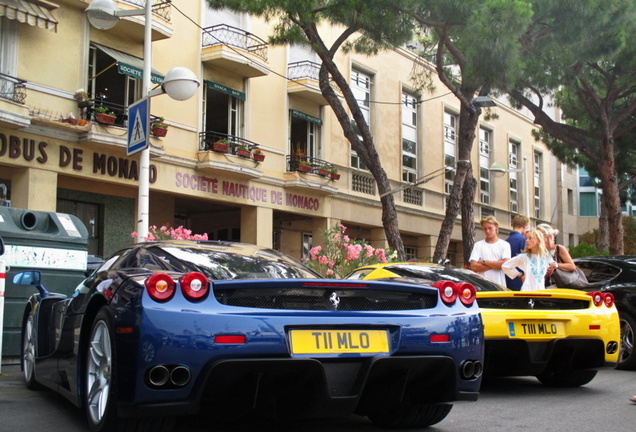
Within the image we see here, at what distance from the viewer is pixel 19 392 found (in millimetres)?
6273

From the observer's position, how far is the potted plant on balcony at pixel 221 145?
20047 mm

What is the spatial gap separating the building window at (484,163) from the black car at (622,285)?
25.3m

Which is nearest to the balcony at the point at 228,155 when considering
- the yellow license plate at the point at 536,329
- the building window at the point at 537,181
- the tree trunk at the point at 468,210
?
the tree trunk at the point at 468,210

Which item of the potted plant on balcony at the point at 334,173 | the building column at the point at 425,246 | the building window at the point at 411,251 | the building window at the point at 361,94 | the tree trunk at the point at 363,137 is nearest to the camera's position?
the tree trunk at the point at 363,137

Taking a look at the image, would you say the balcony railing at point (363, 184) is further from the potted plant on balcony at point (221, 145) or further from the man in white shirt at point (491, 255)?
the man in white shirt at point (491, 255)

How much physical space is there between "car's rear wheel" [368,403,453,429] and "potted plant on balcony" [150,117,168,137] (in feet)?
46.5

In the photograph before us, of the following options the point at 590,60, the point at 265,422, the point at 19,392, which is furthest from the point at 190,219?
the point at 265,422

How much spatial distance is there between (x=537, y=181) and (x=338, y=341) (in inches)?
1535

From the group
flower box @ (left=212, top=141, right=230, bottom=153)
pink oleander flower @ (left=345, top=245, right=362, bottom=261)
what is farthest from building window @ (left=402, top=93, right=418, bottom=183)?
pink oleander flower @ (left=345, top=245, right=362, bottom=261)

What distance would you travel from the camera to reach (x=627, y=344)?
29.5 feet

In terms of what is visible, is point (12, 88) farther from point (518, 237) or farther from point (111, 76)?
point (518, 237)

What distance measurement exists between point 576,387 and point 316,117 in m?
17.8

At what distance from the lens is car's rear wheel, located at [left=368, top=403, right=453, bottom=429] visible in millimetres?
4965

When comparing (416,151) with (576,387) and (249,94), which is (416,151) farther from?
(576,387)
